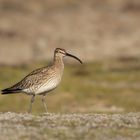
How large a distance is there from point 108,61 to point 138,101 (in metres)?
23.6

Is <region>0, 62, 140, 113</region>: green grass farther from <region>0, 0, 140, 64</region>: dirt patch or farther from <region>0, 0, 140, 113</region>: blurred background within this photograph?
<region>0, 0, 140, 64</region>: dirt patch

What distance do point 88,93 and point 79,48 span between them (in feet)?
98.4

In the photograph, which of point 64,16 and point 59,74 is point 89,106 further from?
point 64,16

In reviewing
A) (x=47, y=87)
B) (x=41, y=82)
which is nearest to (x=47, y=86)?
(x=47, y=87)

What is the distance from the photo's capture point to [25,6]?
88.1 m

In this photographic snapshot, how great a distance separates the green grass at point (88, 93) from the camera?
4103 centimetres

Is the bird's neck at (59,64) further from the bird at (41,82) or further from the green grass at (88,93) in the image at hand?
the green grass at (88,93)

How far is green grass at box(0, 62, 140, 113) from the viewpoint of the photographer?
41.0 m

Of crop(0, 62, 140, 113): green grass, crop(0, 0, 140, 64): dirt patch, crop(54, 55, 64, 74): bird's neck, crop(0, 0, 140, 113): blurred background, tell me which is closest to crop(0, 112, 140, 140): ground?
crop(54, 55, 64, 74): bird's neck

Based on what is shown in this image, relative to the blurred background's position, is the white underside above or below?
below

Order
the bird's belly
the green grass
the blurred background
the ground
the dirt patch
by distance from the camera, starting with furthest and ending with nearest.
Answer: the dirt patch → the blurred background → the green grass → the bird's belly → the ground

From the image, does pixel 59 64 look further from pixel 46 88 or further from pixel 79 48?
pixel 79 48

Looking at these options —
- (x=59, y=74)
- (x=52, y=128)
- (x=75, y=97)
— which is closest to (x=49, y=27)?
(x=75, y=97)

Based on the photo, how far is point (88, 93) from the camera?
147 feet
